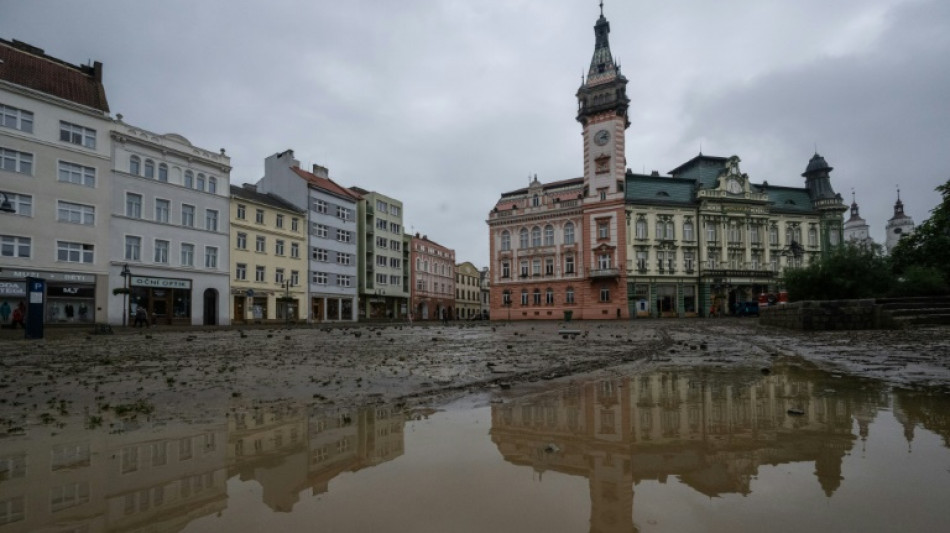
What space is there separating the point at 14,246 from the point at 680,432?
37.0 meters

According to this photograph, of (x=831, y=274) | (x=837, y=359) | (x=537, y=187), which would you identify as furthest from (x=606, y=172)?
(x=837, y=359)

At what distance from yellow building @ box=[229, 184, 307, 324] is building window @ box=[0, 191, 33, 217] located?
13449 millimetres

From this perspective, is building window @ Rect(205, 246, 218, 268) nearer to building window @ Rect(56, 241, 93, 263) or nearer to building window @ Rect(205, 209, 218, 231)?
building window @ Rect(205, 209, 218, 231)

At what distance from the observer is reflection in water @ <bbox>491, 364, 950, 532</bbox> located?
218cm

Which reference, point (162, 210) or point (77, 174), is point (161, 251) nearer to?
point (162, 210)

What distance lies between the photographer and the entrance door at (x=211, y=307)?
38.0 meters

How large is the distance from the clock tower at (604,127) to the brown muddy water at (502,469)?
4847 centimetres

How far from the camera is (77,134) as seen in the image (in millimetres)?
30828

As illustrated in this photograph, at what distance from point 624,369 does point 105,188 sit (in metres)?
37.1

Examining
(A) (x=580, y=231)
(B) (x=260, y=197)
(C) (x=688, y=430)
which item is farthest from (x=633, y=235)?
(C) (x=688, y=430)

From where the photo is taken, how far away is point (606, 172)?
50188mm

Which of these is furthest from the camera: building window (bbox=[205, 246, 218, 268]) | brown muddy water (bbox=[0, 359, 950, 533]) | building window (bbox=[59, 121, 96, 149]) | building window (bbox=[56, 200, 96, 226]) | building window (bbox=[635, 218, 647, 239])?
building window (bbox=[635, 218, 647, 239])

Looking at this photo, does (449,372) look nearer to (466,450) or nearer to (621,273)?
(466,450)

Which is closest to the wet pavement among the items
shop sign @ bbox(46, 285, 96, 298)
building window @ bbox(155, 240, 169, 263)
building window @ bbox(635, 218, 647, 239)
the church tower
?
shop sign @ bbox(46, 285, 96, 298)
